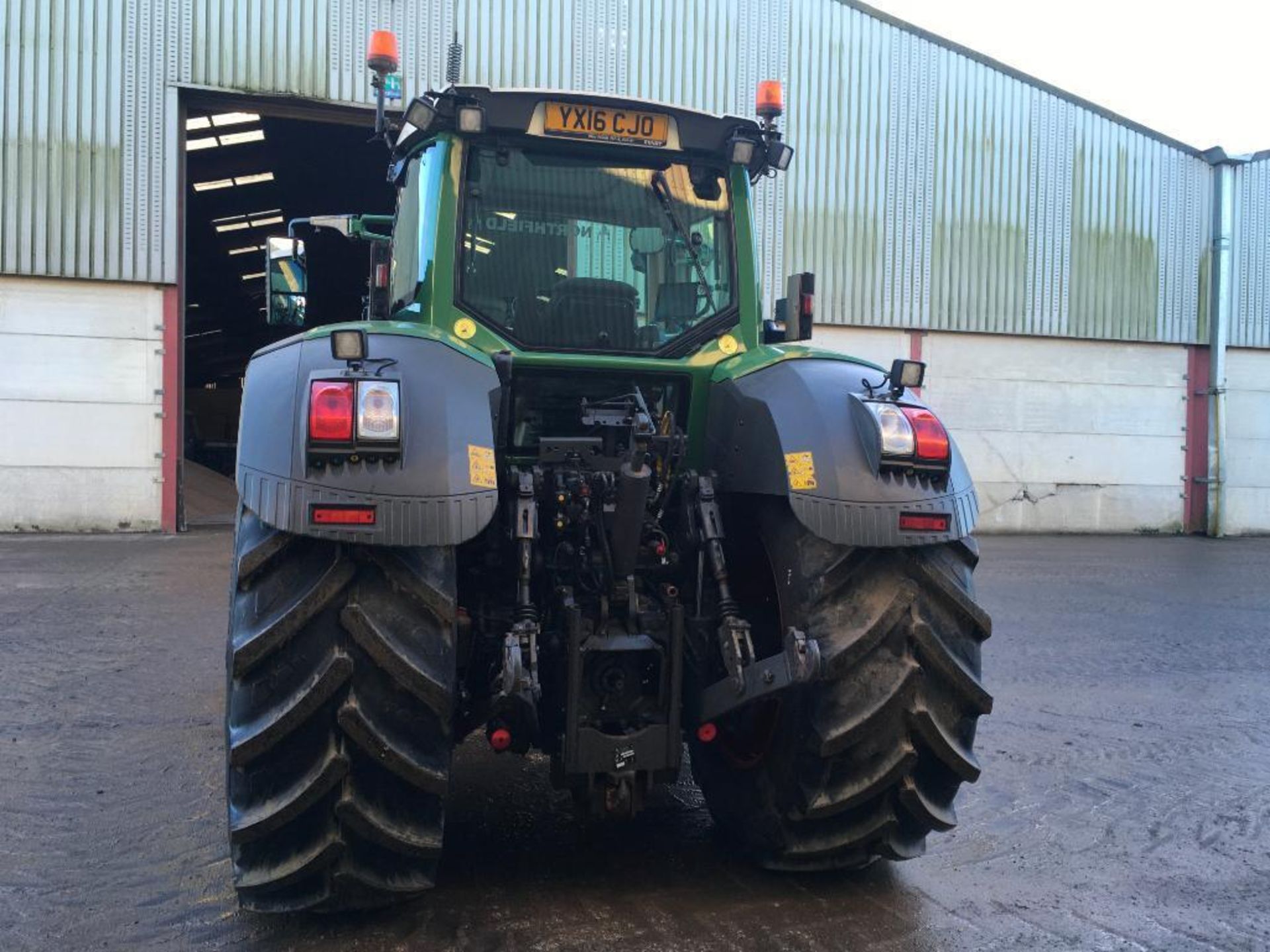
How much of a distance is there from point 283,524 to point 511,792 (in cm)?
206

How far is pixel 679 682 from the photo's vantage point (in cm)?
364

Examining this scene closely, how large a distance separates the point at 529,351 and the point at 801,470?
44.1 inches

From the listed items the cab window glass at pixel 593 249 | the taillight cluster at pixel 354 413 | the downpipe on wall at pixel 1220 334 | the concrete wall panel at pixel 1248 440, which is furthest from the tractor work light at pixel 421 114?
the concrete wall panel at pixel 1248 440

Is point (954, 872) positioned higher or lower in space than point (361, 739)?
lower

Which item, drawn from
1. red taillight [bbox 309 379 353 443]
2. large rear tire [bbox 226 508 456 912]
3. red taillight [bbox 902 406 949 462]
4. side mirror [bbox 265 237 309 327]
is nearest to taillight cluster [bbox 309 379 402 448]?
red taillight [bbox 309 379 353 443]

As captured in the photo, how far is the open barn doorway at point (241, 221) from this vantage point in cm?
1650

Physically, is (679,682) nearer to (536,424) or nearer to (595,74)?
(536,424)

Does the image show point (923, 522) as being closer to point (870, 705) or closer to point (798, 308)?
point (870, 705)

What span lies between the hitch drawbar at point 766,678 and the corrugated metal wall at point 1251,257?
20.4 metres

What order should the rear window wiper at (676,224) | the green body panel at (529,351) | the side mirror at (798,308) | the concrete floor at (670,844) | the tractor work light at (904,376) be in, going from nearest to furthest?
the concrete floor at (670,844) → the tractor work light at (904,376) → the green body panel at (529,351) → the rear window wiper at (676,224) → the side mirror at (798,308)

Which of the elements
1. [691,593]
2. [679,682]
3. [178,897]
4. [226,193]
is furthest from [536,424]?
[226,193]

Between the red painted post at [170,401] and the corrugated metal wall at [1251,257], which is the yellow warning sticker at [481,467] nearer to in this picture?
the red painted post at [170,401]

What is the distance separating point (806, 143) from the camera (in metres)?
18.5

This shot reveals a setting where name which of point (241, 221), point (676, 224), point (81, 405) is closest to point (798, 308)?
point (676, 224)
